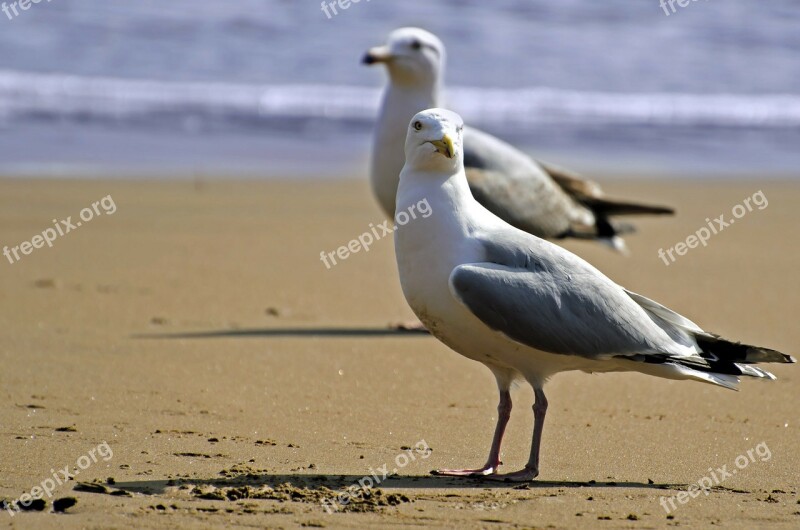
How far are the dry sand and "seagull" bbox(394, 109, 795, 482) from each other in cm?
39

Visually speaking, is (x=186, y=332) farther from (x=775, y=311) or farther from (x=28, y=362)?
(x=775, y=311)

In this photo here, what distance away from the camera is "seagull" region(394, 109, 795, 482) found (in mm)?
4352

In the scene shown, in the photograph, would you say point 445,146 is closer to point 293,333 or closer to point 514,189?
point 293,333

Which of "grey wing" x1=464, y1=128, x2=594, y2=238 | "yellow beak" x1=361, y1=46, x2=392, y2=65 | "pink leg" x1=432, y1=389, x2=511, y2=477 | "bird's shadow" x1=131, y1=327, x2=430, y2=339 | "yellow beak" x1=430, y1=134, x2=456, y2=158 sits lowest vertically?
"bird's shadow" x1=131, y1=327, x2=430, y2=339

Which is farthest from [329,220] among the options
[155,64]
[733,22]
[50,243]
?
[733,22]

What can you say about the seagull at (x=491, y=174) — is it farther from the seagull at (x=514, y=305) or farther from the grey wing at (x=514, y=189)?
the seagull at (x=514, y=305)

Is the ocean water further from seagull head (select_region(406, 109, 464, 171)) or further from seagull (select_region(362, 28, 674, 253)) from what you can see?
seagull head (select_region(406, 109, 464, 171))

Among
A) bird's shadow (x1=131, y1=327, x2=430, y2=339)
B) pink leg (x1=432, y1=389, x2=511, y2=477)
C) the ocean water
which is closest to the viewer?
pink leg (x1=432, y1=389, x2=511, y2=477)

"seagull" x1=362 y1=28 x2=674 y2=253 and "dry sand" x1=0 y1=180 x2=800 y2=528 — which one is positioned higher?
"seagull" x1=362 y1=28 x2=674 y2=253

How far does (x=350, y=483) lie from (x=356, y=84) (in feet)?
51.3

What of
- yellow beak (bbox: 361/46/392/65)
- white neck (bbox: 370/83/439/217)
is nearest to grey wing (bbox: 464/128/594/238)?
white neck (bbox: 370/83/439/217)

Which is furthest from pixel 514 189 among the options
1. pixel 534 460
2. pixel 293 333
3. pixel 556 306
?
pixel 534 460

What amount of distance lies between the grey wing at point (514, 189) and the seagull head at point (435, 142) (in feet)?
9.14

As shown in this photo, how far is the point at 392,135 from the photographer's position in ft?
26.5
